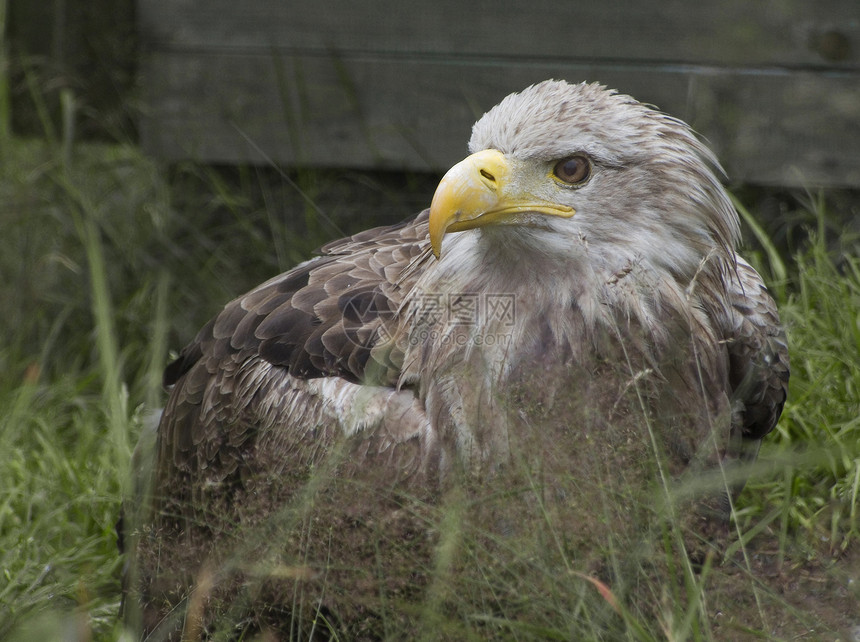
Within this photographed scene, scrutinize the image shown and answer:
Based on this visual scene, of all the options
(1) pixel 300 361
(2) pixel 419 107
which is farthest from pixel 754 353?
(2) pixel 419 107

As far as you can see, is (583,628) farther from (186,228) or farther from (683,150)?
(186,228)

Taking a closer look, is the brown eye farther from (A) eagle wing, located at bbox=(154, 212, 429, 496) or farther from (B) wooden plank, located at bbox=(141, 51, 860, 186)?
(B) wooden plank, located at bbox=(141, 51, 860, 186)

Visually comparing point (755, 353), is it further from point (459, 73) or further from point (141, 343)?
point (141, 343)

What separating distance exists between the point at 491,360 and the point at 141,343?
240cm

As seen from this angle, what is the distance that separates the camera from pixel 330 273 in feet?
9.45

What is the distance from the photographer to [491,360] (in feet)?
8.20

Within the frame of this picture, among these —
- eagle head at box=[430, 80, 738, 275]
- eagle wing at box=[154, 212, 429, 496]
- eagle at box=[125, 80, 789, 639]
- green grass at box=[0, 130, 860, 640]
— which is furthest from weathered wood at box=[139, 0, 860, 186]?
eagle head at box=[430, 80, 738, 275]

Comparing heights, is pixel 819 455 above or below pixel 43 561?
above

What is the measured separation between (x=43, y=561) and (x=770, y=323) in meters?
2.27

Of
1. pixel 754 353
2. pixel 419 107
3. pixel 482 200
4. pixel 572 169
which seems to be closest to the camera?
pixel 482 200

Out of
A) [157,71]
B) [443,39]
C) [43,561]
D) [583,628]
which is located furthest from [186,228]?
[583,628]

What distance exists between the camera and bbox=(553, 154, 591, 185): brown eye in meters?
2.44

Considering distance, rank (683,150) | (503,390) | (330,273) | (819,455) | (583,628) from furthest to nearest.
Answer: (330,273), (683,150), (503,390), (583,628), (819,455)

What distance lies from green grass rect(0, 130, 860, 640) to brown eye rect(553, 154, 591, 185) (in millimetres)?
833
